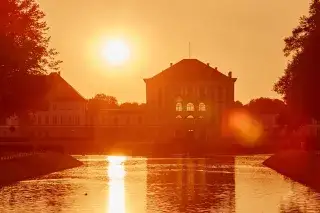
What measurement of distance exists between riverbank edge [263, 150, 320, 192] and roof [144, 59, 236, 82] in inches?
2766

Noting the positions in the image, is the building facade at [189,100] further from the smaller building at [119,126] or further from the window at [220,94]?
the smaller building at [119,126]

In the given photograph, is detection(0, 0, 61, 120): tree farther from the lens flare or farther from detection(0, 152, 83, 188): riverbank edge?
the lens flare

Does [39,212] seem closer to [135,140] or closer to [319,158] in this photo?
[319,158]

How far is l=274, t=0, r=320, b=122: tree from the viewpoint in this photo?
61531 millimetres

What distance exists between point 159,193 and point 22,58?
17965 millimetres

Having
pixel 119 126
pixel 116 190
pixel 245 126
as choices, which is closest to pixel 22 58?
pixel 116 190

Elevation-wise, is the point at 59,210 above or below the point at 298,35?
below

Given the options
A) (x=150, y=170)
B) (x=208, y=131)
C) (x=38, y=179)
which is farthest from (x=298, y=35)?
(x=208, y=131)

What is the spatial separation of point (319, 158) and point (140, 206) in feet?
87.1

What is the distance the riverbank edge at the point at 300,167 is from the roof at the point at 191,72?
70.2 meters

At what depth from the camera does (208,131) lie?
14975 centimetres

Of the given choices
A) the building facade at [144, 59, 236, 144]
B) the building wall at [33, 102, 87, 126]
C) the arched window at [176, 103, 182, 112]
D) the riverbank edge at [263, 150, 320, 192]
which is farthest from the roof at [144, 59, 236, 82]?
the riverbank edge at [263, 150, 320, 192]

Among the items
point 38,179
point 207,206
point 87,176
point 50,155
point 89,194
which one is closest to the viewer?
point 207,206

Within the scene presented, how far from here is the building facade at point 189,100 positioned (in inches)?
5881
